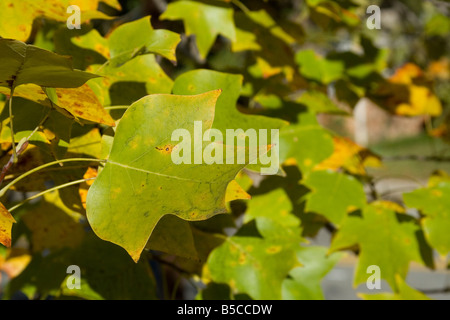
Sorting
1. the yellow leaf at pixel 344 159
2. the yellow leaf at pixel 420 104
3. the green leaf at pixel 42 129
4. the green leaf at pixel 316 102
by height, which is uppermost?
the yellow leaf at pixel 420 104

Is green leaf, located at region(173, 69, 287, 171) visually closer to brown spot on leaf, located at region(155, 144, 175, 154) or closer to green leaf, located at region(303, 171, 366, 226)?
brown spot on leaf, located at region(155, 144, 175, 154)

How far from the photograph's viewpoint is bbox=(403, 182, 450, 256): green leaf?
75cm

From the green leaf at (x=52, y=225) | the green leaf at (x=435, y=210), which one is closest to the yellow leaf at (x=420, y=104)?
the green leaf at (x=435, y=210)

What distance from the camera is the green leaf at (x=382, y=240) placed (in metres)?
0.77

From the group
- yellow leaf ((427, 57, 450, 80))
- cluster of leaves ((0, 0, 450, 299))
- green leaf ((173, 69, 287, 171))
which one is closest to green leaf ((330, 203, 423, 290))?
cluster of leaves ((0, 0, 450, 299))

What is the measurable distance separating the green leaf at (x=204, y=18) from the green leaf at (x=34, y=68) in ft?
1.62

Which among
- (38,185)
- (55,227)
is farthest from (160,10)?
(38,185)

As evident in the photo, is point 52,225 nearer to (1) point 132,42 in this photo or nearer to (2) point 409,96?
(1) point 132,42

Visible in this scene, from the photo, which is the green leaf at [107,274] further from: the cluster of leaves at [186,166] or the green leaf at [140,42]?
the green leaf at [140,42]

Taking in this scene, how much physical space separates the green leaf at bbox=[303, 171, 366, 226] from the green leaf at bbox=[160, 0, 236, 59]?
278mm

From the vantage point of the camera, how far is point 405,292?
0.76 meters

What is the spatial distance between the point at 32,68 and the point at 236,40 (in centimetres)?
55

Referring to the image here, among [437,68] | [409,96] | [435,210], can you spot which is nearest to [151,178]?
[435,210]

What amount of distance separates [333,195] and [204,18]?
371mm
